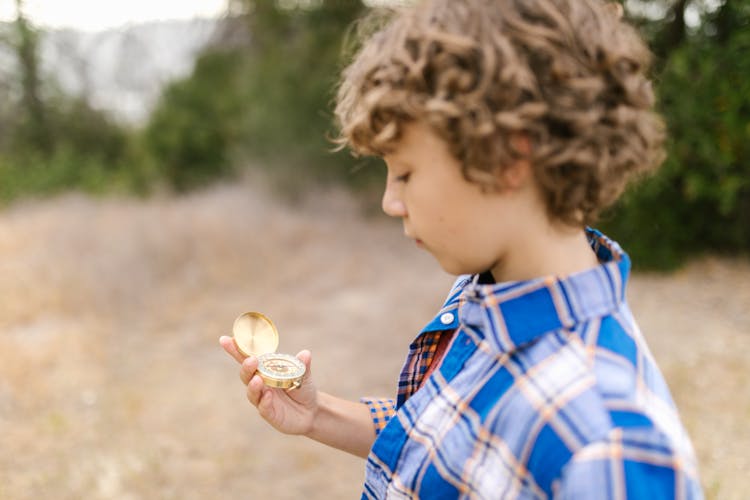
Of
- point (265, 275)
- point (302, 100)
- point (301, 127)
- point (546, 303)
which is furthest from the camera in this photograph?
point (301, 127)

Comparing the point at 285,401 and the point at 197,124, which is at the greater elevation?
the point at 197,124

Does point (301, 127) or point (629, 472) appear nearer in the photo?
point (629, 472)

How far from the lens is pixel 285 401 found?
1642 mm

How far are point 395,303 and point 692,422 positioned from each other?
3.31 meters

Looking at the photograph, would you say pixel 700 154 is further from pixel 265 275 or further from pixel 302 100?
pixel 302 100

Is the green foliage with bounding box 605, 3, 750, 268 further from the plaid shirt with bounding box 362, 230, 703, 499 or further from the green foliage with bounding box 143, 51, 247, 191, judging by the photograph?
the green foliage with bounding box 143, 51, 247, 191

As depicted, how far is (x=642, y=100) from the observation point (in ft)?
3.91

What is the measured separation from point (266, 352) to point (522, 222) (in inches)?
33.3

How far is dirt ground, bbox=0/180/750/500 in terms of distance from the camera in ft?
14.1

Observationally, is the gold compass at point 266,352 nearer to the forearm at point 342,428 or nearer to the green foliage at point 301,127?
the forearm at point 342,428

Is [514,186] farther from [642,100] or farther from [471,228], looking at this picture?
[642,100]

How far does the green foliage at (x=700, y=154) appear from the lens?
669cm

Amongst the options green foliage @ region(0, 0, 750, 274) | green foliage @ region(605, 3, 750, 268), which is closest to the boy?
green foliage @ region(0, 0, 750, 274)

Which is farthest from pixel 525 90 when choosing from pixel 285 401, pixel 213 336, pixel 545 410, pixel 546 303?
pixel 213 336
